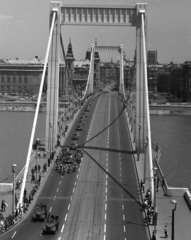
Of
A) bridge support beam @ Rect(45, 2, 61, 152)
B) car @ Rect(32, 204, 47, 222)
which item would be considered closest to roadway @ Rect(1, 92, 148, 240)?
car @ Rect(32, 204, 47, 222)

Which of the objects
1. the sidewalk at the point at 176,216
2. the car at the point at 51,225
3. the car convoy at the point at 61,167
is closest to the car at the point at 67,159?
the car convoy at the point at 61,167

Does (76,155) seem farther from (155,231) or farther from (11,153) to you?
(155,231)

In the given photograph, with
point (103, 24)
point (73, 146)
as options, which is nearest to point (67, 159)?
point (73, 146)

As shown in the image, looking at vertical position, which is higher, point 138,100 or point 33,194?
point 138,100

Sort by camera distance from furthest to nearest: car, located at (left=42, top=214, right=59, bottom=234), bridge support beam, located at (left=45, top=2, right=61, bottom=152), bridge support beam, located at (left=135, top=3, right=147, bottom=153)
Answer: bridge support beam, located at (left=45, top=2, right=61, bottom=152)
bridge support beam, located at (left=135, top=3, right=147, bottom=153)
car, located at (left=42, top=214, right=59, bottom=234)

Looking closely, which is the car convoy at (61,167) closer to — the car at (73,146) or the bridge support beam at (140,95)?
the car at (73,146)

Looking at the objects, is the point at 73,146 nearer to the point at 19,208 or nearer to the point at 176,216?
the point at 176,216

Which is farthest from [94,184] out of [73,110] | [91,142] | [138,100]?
[73,110]

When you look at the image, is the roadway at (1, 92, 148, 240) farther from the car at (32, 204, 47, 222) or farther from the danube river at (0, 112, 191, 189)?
the danube river at (0, 112, 191, 189)
